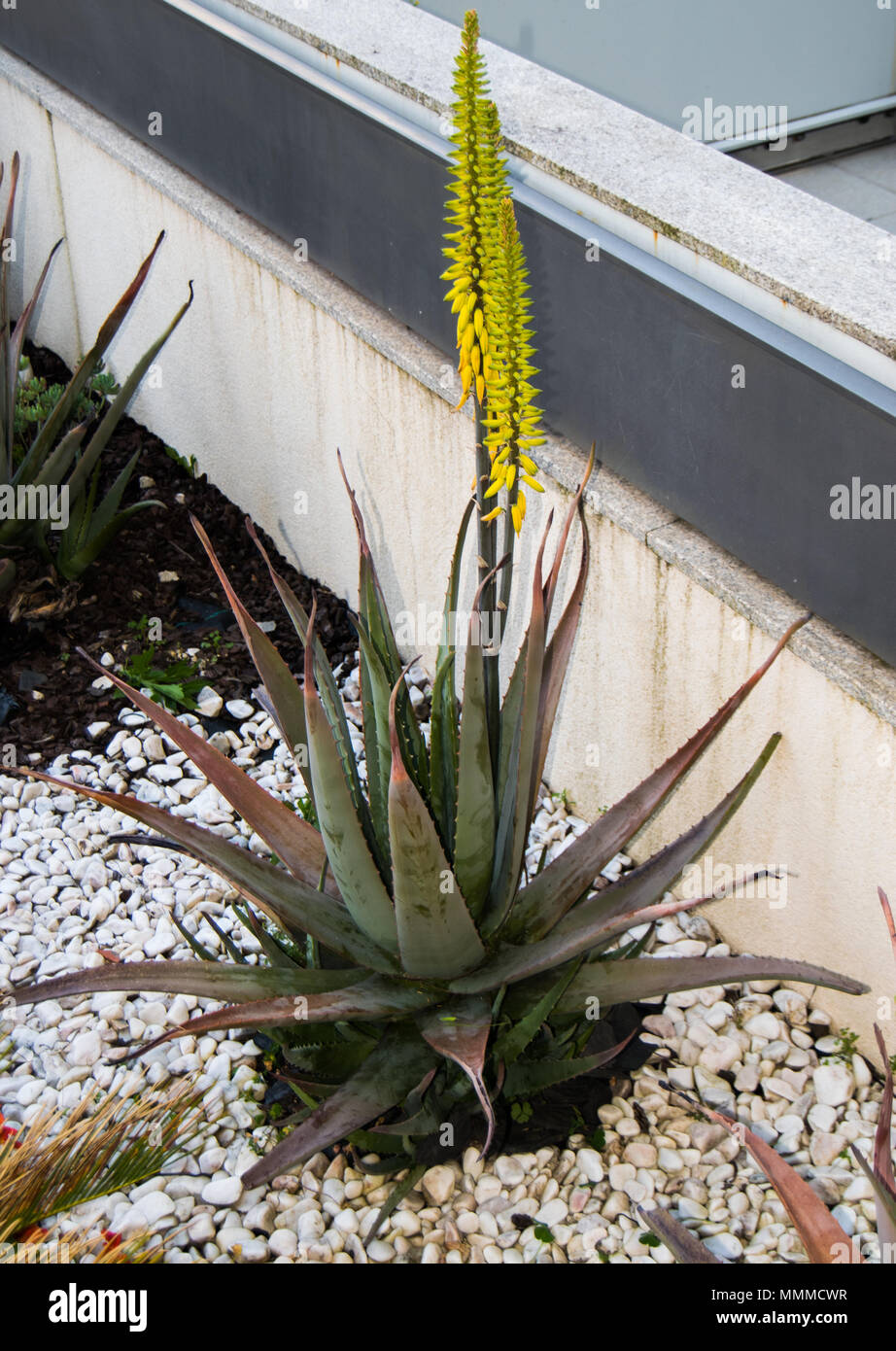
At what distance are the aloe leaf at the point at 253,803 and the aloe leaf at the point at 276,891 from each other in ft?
0.10

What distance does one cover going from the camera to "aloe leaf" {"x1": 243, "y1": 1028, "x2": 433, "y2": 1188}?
88.7 inches

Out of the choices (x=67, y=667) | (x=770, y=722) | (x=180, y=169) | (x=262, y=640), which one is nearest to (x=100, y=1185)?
(x=262, y=640)

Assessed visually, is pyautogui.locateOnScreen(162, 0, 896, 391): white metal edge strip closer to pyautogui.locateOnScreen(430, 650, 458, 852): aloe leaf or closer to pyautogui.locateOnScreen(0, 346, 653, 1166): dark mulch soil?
pyautogui.locateOnScreen(430, 650, 458, 852): aloe leaf

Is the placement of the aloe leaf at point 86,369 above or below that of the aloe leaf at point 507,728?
above

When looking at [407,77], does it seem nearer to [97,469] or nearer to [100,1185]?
[97,469]

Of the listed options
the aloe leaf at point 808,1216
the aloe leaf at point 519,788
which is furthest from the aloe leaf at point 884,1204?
the aloe leaf at point 519,788

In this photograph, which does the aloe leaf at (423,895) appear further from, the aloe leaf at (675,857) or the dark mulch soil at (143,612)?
the dark mulch soil at (143,612)

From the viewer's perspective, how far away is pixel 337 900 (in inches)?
103

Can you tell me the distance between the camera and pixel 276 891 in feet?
8.24

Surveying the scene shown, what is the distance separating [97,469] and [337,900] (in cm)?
206

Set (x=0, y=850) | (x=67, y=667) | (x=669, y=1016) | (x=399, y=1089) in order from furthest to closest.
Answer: (x=67, y=667)
(x=0, y=850)
(x=669, y=1016)
(x=399, y=1089)

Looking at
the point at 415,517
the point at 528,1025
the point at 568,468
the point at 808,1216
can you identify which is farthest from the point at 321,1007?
the point at 415,517

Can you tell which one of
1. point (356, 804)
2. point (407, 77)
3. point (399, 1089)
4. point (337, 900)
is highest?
point (407, 77)

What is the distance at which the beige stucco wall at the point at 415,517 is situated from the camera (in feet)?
9.04
